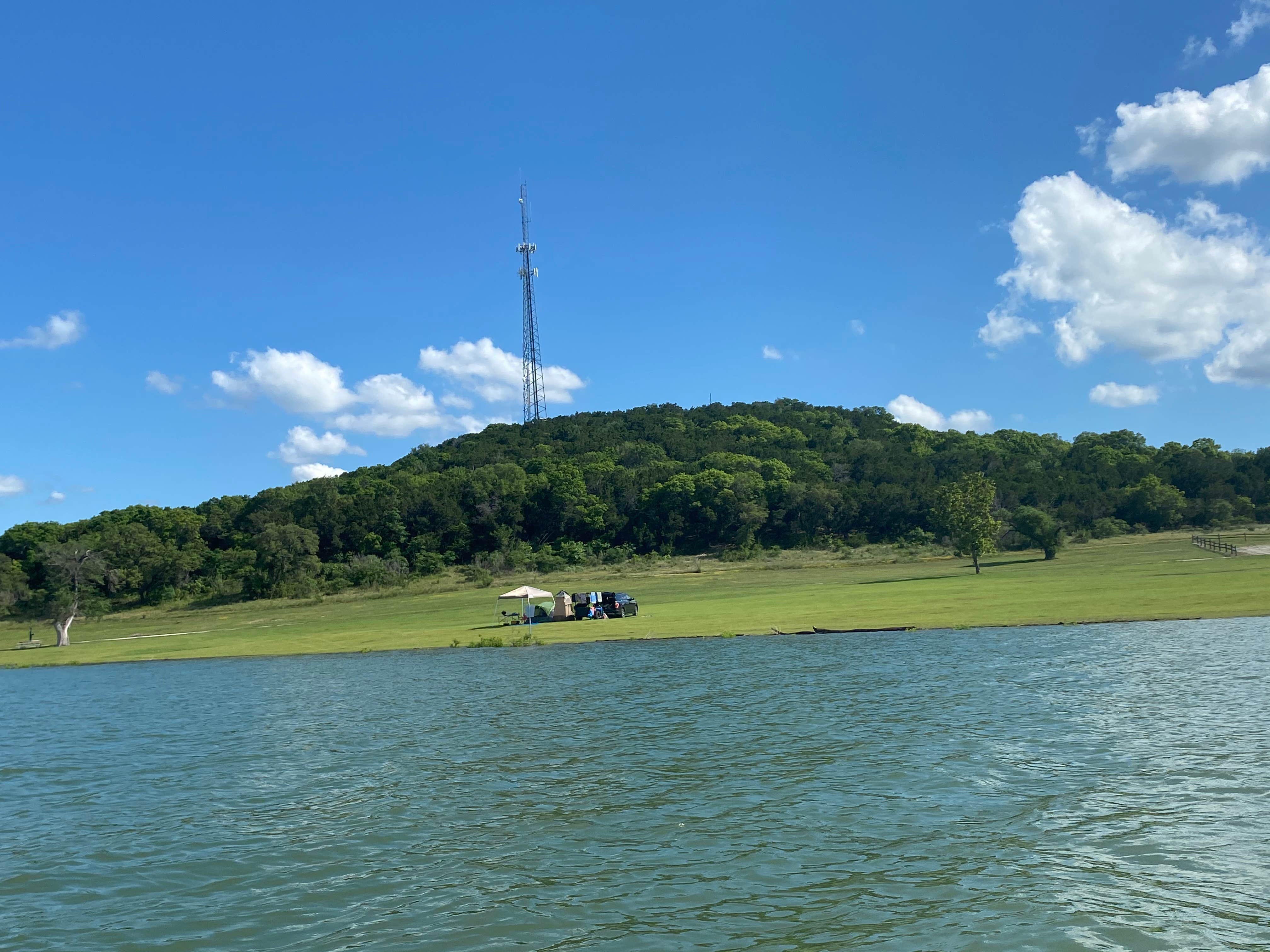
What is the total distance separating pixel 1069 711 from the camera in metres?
22.0

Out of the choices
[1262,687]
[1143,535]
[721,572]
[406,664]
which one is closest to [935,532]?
[1143,535]

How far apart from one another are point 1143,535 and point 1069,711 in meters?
99.0

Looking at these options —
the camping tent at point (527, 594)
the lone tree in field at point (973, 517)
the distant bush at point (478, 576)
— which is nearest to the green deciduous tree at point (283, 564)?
the distant bush at point (478, 576)

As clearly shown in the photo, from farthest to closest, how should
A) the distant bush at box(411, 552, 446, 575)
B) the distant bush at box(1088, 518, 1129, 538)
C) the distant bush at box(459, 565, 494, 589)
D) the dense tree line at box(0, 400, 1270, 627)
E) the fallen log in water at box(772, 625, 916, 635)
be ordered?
the distant bush at box(1088, 518, 1129, 538) < the distant bush at box(411, 552, 446, 575) < the dense tree line at box(0, 400, 1270, 627) < the distant bush at box(459, 565, 494, 589) < the fallen log in water at box(772, 625, 916, 635)

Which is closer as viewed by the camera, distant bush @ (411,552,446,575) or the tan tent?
the tan tent

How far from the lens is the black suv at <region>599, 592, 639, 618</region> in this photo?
2274 inches

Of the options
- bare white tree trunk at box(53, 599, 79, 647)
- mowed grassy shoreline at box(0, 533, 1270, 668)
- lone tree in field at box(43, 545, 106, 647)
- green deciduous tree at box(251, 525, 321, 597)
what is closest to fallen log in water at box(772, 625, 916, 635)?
mowed grassy shoreline at box(0, 533, 1270, 668)

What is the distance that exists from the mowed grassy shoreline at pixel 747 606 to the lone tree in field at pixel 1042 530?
1445 millimetres

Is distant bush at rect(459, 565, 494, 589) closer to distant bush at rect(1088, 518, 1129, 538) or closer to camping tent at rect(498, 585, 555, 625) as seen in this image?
camping tent at rect(498, 585, 555, 625)

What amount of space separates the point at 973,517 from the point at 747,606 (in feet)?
100

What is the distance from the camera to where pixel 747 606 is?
5853cm

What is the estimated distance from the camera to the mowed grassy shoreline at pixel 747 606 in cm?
4569

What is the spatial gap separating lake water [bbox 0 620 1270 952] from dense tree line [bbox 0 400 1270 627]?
69.6 m

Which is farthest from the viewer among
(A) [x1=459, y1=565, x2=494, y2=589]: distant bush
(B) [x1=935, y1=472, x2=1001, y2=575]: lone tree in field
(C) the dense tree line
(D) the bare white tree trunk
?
(C) the dense tree line
